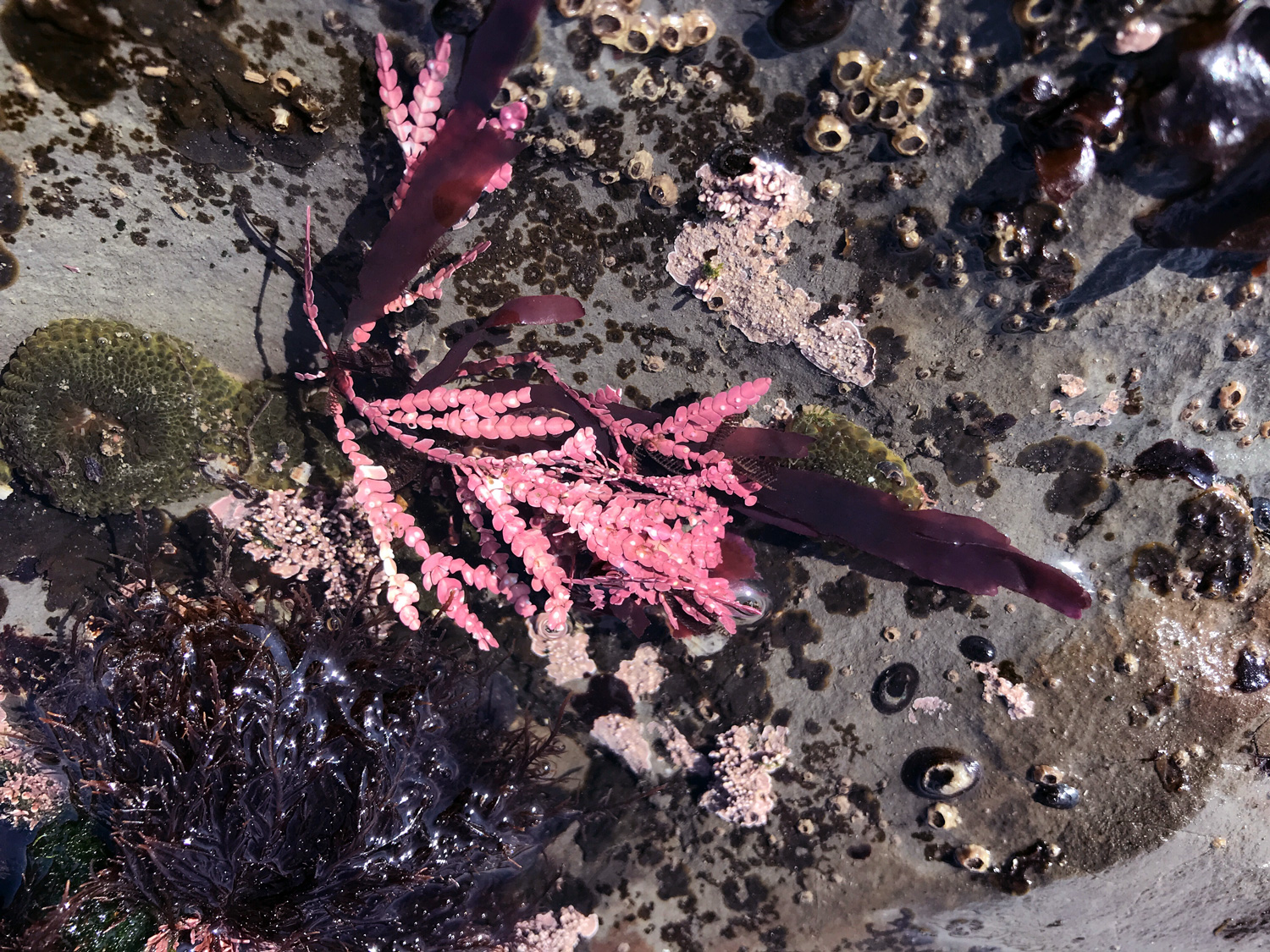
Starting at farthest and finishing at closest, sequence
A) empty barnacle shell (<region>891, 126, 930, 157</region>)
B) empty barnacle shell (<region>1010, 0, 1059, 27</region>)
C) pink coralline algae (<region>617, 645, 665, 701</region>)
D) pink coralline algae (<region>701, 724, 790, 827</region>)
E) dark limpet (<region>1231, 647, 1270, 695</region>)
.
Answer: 1. pink coralline algae (<region>617, 645, 665, 701</region>)
2. pink coralline algae (<region>701, 724, 790, 827</region>)
3. dark limpet (<region>1231, 647, 1270, 695</region>)
4. empty barnacle shell (<region>891, 126, 930, 157</region>)
5. empty barnacle shell (<region>1010, 0, 1059, 27</region>)

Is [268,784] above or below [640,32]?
below

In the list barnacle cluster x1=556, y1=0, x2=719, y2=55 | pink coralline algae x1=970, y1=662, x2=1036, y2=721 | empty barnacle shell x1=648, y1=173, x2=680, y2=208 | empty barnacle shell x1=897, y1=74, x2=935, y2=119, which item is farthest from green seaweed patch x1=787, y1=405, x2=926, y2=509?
barnacle cluster x1=556, y1=0, x2=719, y2=55

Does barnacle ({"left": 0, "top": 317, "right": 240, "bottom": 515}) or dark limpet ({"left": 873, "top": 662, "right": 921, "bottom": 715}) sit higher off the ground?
dark limpet ({"left": 873, "top": 662, "right": 921, "bottom": 715})

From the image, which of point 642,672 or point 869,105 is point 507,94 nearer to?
point 869,105

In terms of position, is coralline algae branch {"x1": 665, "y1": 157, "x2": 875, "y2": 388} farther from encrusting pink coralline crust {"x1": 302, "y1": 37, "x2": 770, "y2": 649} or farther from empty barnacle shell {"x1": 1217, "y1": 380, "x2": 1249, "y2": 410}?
empty barnacle shell {"x1": 1217, "y1": 380, "x2": 1249, "y2": 410}

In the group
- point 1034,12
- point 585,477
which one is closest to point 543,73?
point 1034,12

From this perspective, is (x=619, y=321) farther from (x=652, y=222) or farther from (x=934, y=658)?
(x=934, y=658)
